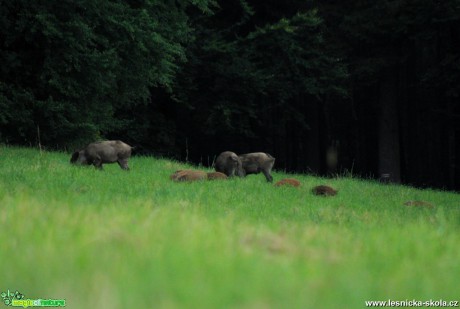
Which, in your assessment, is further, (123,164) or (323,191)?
(123,164)

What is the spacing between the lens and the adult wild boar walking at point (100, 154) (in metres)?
11.7

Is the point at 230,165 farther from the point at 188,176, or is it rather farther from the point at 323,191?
the point at 323,191

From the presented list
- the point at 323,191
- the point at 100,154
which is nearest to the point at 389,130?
the point at 323,191

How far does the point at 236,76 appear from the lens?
2344 centimetres

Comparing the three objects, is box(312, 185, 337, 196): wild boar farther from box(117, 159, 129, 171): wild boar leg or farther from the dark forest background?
the dark forest background

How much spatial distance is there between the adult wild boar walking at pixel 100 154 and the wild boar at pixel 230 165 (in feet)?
7.85

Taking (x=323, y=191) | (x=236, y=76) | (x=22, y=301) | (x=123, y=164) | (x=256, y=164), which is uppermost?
(x=236, y=76)

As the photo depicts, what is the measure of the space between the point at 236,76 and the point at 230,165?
36.1ft

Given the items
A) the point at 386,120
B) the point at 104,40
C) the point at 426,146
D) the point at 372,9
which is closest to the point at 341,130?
the point at 426,146

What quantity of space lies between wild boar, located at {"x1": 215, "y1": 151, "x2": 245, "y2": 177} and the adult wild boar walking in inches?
94.2

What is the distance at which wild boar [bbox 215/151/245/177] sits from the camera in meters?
13.1

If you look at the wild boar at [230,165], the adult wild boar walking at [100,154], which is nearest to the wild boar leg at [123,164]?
the adult wild boar walking at [100,154]

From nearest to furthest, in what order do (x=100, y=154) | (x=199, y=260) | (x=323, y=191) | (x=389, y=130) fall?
1. (x=199, y=260)
2. (x=323, y=191)
3. (x=100, y=154)
4. (x=389, y=130)

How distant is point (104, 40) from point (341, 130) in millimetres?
22487
